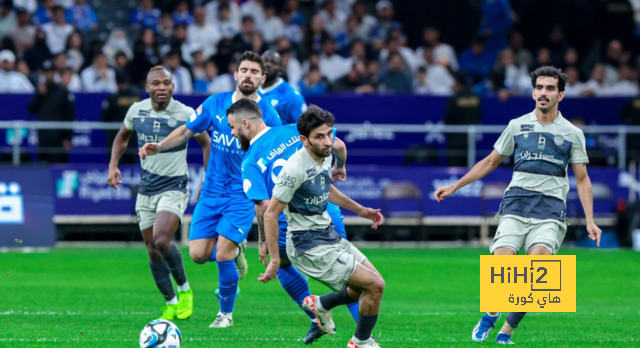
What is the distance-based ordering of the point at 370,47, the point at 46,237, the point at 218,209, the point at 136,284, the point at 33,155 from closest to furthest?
the point at 218,209 → the point at 136,284 → the point at 46,237 → the point at 33,155 → the point at 370,47

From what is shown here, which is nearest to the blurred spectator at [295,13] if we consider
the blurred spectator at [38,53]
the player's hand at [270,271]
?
the blurred spectator at [38,53]

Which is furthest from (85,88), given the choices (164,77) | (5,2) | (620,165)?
(620,165)

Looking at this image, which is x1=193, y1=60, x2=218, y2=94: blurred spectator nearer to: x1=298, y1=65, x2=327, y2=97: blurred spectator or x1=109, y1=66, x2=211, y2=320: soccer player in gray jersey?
x1=298, y1=65, x2=327, y2=97: blurred spectator

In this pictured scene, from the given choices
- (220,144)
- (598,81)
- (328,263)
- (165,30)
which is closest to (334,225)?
(328,263)

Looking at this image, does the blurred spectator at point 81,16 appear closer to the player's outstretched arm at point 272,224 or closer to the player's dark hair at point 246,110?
the player's dark hair at point 246,110

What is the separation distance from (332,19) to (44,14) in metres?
6.65

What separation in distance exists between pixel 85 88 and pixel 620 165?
1127cm

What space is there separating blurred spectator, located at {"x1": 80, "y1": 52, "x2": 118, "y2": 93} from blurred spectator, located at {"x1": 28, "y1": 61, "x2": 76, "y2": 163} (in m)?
0.93

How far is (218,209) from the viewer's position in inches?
414

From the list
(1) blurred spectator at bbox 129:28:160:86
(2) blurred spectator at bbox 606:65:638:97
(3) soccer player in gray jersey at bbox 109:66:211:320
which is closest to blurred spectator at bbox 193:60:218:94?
(1) blurred spectator at bbox 129:28:160:86

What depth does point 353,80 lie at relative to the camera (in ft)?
69.7

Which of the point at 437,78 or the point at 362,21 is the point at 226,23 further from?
the point at 437,78

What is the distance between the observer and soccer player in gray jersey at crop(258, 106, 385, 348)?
26.4 ft

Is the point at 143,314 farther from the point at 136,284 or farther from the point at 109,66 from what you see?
the point at 109,66
